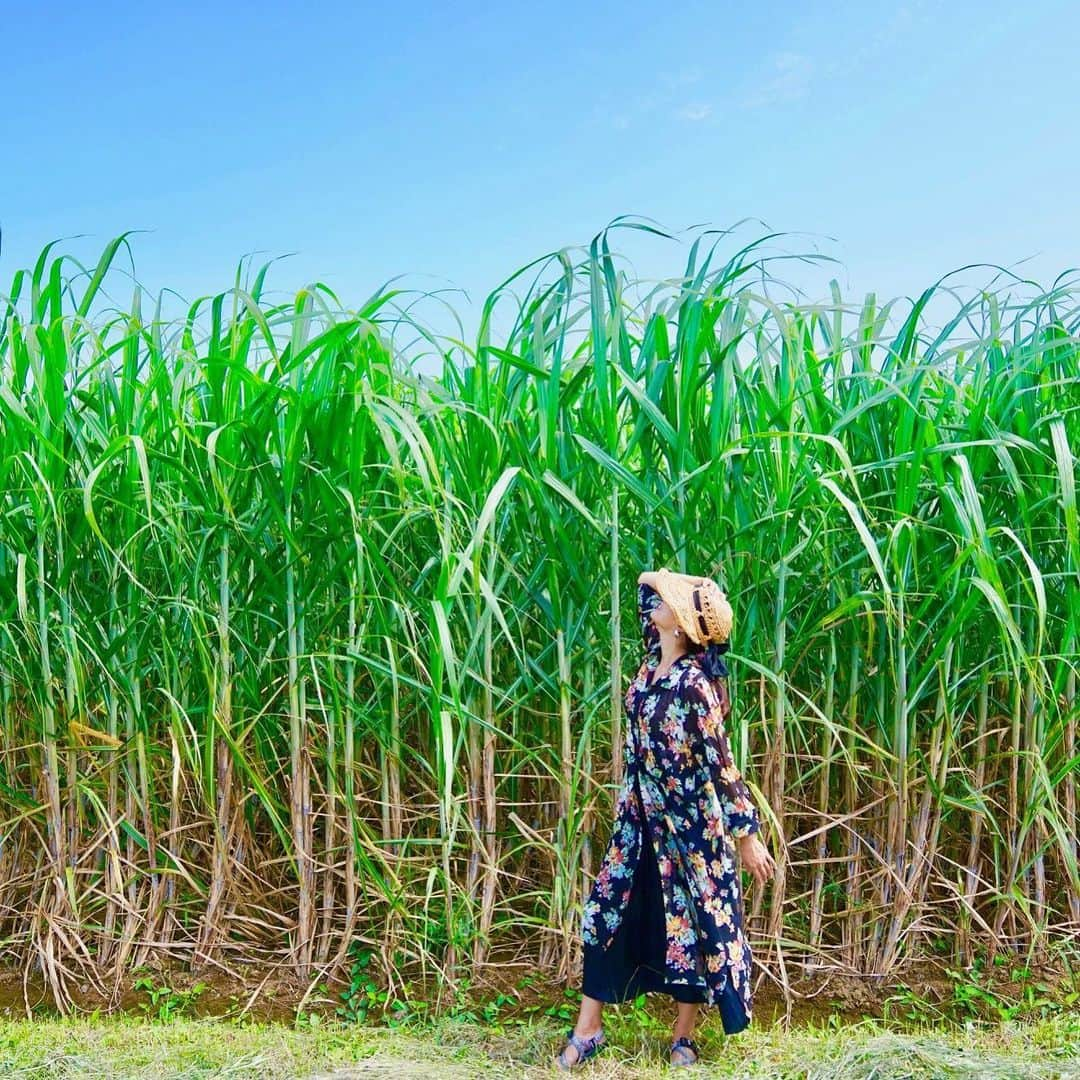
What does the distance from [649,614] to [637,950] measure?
78 cm

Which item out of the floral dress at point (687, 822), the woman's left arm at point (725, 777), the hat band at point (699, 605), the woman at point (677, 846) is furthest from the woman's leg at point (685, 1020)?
the hat band at point (699, 605)

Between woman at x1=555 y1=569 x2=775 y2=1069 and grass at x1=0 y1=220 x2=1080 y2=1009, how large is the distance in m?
0.18

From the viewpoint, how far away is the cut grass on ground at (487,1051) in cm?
227

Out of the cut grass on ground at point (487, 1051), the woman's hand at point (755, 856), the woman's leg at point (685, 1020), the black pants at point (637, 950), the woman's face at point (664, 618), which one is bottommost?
the cut grass on ground at point (487, 1051)

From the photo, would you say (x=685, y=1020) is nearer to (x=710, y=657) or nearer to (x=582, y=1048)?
(x=582, y=1048)

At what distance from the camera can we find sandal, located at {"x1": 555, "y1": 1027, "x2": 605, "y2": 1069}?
7.43 ft

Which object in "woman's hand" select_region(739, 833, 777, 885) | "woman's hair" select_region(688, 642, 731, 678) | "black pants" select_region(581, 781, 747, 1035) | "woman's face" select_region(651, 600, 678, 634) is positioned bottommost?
"black pants" select_region(581, 781, 747, 1035)

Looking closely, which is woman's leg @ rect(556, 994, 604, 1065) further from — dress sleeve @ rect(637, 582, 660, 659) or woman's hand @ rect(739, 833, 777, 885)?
dress sleeve @ rect(637, 582, 660, 659)

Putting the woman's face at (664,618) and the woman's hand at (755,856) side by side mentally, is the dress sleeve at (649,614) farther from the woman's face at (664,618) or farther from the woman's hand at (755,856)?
the woman's hand at (755,856)

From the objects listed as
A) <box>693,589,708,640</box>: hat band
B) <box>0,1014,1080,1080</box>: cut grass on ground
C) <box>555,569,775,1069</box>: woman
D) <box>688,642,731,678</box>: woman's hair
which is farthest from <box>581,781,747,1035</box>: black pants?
<box>693,589,708,640</box>: hat band

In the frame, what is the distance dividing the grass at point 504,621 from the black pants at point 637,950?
0.21 m

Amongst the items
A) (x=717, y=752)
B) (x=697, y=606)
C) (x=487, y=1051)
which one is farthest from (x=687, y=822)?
(x=487, y=1051)

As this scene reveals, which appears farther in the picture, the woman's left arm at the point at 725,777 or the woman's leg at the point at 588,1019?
the woman's leg at the point at 588,1019

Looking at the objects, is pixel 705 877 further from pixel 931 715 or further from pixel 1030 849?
pixel 1030 849
